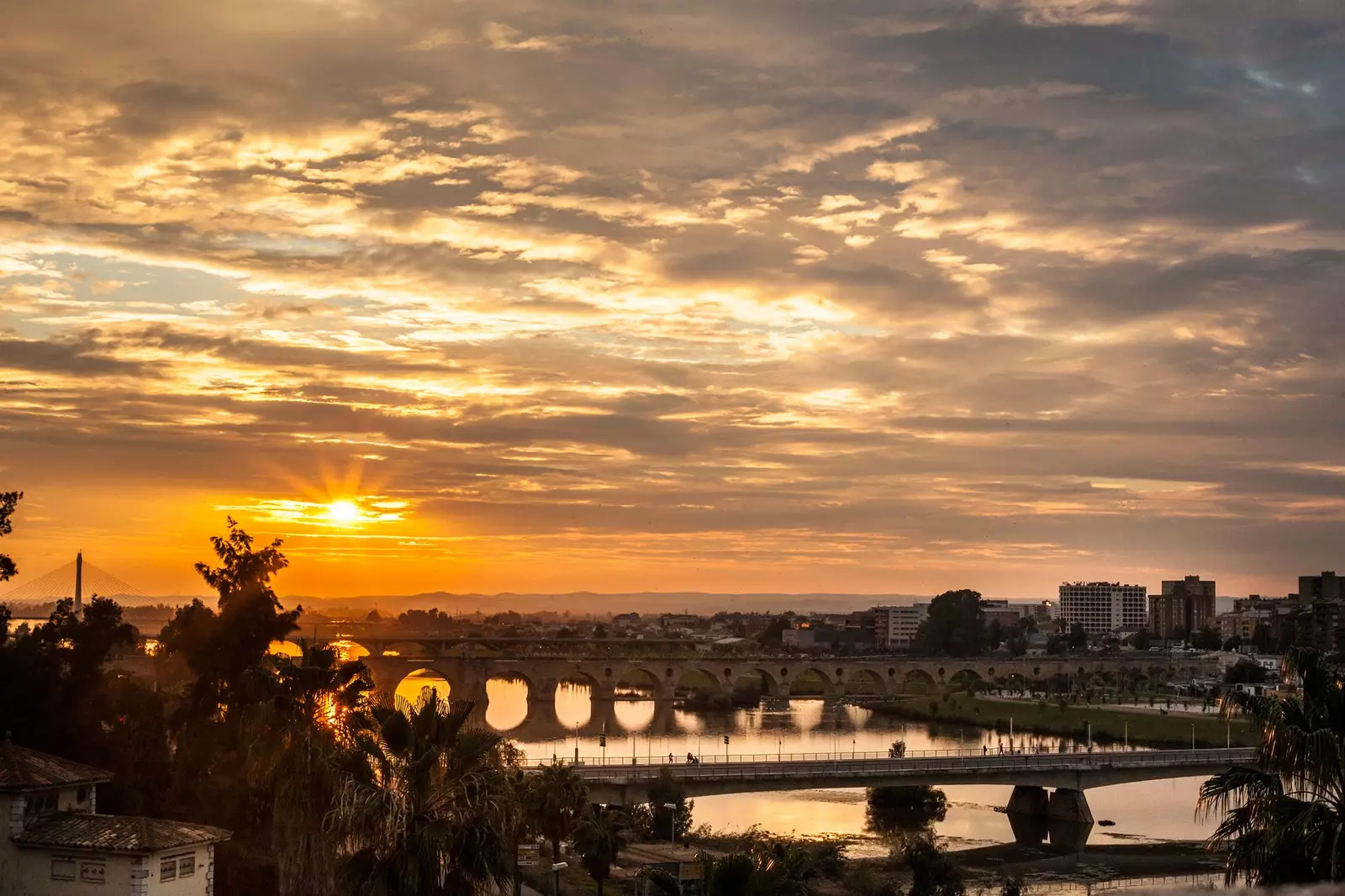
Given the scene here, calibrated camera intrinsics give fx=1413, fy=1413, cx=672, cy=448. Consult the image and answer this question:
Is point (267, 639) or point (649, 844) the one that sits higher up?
point (267, 639)

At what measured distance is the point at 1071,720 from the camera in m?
140

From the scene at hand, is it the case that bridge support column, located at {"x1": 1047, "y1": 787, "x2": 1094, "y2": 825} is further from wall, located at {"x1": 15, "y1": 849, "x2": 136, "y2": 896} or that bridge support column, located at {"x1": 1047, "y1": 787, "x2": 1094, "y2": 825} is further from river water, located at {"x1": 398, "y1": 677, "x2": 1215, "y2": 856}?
wall, located at {"x1": 15, "y1": 849, "x2": 136, "y2": 896}

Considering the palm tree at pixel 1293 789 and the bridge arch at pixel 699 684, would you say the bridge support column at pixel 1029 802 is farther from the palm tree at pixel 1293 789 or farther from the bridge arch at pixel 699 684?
the bridge arch at pixel 699 684

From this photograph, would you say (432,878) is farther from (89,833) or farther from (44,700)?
(44,700)

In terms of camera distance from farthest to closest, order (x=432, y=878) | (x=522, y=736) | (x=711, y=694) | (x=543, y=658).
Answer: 1. (x=711, y=694)
2. (x=543, y=658)
3. (x=522, y=736)
4. (x=432, y=878)

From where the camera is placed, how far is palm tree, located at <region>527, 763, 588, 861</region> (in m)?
42.6

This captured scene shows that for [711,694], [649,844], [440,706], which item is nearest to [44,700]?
[440,706]

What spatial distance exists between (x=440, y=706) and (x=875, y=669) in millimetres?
158541

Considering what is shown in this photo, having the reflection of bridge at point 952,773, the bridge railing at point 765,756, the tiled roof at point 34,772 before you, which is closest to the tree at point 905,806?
the bridge railing at point 765,756

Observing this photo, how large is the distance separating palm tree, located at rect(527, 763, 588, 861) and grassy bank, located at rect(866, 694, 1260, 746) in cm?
8173

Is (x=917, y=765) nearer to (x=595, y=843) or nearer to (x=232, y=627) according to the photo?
(x=595, y=843)

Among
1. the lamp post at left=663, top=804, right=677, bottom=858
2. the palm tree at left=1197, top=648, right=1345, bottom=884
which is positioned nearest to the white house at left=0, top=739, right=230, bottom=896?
the palm tree at left=1197, top=648, right=1345, bottom=884

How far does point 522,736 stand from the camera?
11550 centimetres

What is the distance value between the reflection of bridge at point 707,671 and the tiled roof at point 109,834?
366 feet
